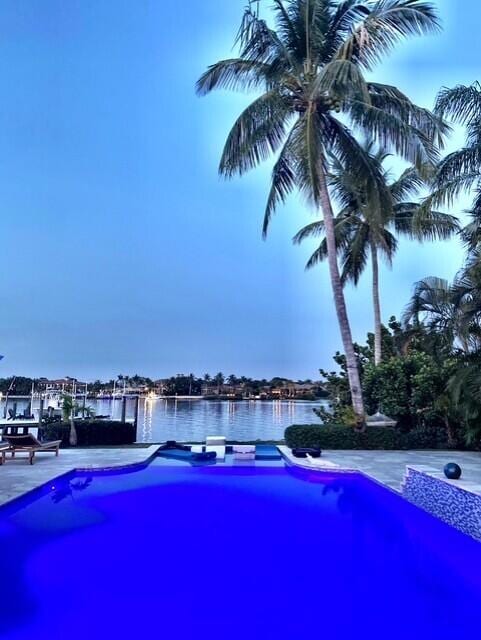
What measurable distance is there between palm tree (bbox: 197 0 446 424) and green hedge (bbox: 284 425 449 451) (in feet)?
2.03

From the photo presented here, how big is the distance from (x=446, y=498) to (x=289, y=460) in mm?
4715

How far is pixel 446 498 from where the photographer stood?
6488 mm

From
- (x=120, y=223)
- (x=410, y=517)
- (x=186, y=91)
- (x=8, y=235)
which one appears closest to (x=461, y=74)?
(x=186, y=91)

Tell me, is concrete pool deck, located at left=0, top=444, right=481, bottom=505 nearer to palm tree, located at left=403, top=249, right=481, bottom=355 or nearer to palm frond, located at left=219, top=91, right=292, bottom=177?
palm tree, located at left=403, top=249, right=481, bottom=355

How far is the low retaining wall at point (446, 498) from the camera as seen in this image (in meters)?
5.84

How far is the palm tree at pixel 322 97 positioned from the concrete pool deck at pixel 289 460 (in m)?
1.61

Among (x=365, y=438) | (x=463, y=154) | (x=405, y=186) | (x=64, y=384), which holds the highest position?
(x=405, y=186)

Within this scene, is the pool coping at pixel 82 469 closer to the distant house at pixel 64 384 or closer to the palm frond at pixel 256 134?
the palm frond at pixel 256 134

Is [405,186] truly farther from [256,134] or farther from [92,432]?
[92,432]

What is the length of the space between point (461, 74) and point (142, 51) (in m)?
9.98

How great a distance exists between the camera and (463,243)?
11289 mm

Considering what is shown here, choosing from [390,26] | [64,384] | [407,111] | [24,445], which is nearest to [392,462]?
[24,445]

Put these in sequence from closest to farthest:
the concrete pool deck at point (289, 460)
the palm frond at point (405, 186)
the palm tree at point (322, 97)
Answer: the concrete pool deck at point (289, 460) → the palm tree at point (322, 97) → the palm frond at point (405, 186)

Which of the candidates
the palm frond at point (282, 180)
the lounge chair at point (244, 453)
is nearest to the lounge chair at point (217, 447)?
the lounge chair at point (244, 453)
